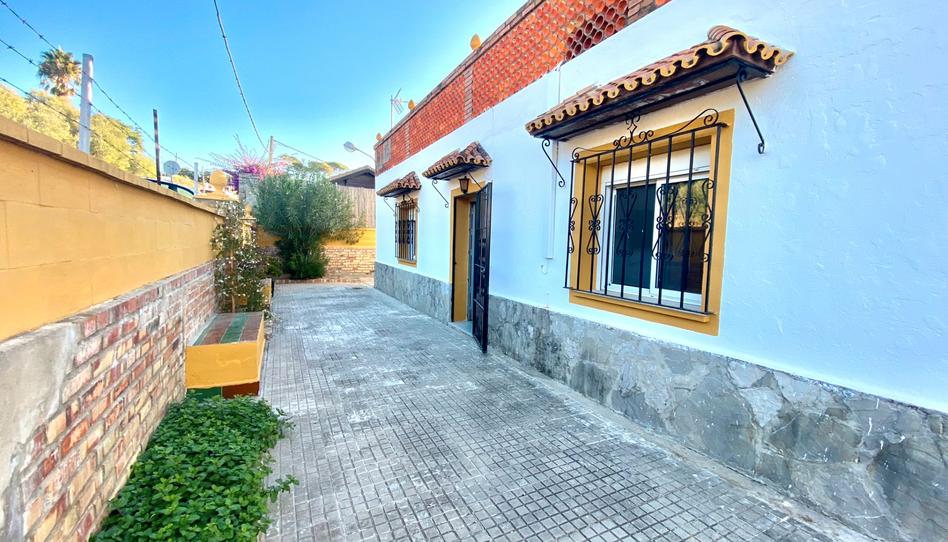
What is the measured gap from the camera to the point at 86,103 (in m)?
3.27

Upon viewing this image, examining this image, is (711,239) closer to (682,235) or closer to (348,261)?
(682,235)

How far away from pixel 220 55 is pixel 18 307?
8.14m

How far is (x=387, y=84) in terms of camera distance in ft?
43.9

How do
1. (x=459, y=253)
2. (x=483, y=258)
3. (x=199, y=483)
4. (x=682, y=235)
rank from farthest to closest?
(x=459, y=253)
(x=483, y=258)
(x=682, y=235)
(x=199, y=483)

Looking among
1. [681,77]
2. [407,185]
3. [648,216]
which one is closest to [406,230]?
[407,185]

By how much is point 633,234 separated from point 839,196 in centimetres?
165

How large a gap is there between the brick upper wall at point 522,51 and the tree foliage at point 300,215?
20.5ft

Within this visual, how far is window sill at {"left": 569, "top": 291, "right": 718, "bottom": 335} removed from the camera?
9.59 ft

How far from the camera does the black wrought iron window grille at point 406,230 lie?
919 centimetres

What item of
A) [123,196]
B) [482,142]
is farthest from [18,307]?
[482,142]

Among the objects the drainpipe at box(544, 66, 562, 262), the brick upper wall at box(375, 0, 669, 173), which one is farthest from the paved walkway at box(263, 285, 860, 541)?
the brick upper wall at box(375, 0, 669, 173)

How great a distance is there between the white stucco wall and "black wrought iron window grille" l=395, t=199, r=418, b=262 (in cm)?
655

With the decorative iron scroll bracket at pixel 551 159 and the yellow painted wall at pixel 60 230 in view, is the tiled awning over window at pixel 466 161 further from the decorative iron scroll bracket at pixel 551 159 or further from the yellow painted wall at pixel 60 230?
the yellow painted wall at pixel 60 230

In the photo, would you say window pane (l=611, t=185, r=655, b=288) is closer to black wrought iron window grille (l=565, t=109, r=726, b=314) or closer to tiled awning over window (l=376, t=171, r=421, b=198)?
black wrought iron window grille (l=565, t=109, r=726, b=314)
